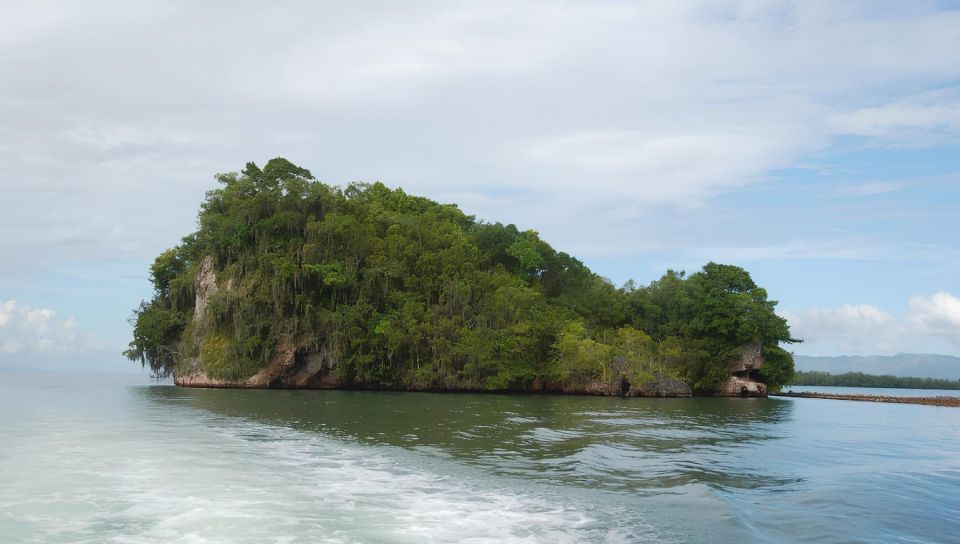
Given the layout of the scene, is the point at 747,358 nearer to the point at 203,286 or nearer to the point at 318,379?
the point at 318,379

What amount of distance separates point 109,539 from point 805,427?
79.5ft

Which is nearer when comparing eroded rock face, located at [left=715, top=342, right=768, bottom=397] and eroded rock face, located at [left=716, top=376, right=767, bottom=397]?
eroded rock face, located at [left=715, top=342, right=768, bottom=397]

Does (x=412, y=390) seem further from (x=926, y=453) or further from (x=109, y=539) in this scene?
(x=109, y=539)

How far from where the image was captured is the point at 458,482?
11531 millimetres

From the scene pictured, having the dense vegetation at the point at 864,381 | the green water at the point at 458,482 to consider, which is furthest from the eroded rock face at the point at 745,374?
the dense vegetation at the point at 864,381

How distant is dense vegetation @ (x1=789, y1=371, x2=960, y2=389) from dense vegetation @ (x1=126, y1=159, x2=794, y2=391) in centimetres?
6540

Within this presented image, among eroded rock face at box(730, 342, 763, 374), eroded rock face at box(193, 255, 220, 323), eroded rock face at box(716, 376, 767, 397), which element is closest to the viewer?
eroded rock face at box(193, 255, 220, 323)

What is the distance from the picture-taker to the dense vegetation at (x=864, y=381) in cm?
10309

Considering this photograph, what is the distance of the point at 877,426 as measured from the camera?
2698cm

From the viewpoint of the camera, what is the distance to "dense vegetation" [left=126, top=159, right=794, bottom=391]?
4341cm

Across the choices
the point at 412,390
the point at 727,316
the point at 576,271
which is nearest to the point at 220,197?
the point at 412,390

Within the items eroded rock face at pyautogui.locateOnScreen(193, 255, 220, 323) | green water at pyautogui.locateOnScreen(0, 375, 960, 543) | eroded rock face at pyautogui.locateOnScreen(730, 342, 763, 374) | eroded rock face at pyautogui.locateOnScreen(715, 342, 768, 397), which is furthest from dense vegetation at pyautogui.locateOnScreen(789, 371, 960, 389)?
green water at pyautogui.locateOnScreen(0, 375, 960, 543)

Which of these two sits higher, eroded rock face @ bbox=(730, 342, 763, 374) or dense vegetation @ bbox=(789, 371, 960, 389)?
eroded rock face @ bbox=(730, 342, 763, 374)

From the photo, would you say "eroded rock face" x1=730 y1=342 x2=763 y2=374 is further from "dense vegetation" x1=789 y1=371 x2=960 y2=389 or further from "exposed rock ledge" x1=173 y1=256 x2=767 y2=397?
"dense vegetation" x1=789 y1=371 x2=960 y2=389
